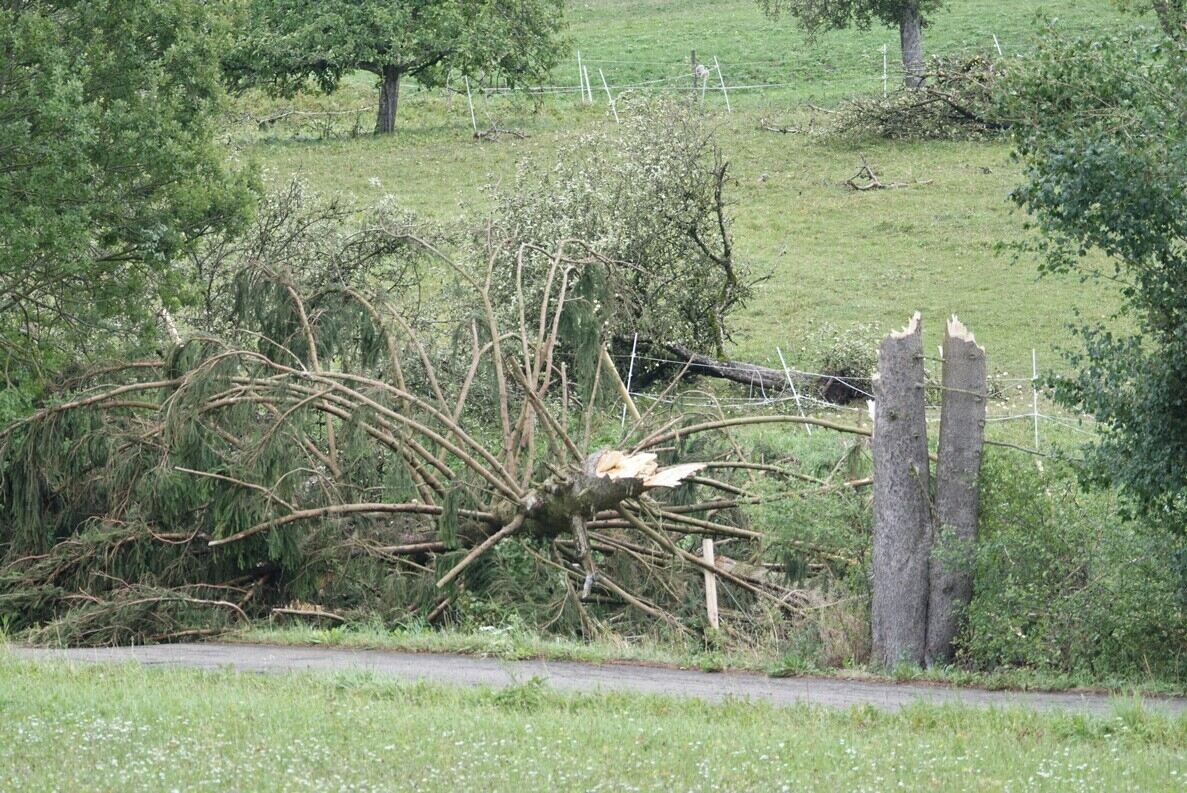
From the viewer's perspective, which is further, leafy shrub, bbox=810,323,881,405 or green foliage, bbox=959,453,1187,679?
leafy shrub, bbox=810,323,881,405

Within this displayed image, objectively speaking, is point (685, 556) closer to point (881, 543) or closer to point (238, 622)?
point (881, 543)

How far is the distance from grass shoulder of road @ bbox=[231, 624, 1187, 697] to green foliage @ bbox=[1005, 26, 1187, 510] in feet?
4.59

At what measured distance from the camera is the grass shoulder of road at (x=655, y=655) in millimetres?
9906

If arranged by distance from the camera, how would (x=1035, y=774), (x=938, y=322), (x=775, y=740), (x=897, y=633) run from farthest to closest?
(x=938, y=322), (x=897, y=633), (x=775, y=740), (x=1035, y=774)

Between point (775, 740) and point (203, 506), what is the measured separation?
702 centimetres

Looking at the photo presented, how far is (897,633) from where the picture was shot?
11.6 meters

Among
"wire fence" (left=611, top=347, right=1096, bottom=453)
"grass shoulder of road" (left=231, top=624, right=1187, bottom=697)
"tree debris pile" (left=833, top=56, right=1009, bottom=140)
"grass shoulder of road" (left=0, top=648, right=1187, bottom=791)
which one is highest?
"tree debris pile" (left=833, top=56, right=1009, bottom=140)

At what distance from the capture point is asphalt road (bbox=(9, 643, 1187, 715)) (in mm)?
9086

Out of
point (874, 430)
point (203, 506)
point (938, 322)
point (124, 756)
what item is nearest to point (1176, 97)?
point (874, 430)

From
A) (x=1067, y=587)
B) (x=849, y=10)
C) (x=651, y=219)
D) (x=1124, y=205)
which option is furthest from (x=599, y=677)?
(x=849, y=10)

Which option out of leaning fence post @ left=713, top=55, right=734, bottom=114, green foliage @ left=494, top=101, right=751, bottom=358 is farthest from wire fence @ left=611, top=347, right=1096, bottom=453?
leaning fence post @ left=713, top=55, right=734, bottom=114

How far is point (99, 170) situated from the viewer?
15414 millimetres

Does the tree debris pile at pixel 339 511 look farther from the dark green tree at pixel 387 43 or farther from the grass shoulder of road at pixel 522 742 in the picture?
the dark green tree at pixel 387 43

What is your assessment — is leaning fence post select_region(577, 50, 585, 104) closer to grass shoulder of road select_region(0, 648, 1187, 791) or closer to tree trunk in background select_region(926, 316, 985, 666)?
tree trunk in background select_region(926, 316, 985, 666)
